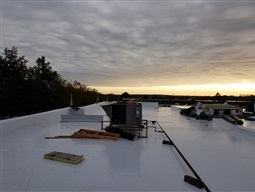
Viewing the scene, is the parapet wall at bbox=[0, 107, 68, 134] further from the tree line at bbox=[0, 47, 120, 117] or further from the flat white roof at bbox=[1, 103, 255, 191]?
the tree line at bbox=[0, 47, 120, 117]

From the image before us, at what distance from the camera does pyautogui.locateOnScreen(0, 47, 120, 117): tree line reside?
26484 millimetres

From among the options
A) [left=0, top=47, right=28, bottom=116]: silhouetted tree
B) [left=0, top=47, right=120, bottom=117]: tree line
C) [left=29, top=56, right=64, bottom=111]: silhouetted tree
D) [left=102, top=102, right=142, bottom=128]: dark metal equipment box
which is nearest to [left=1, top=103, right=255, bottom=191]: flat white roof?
[left=102, top=102, right=142, bottom=128]: dark metal equipment box

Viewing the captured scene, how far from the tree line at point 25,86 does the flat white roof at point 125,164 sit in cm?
1824

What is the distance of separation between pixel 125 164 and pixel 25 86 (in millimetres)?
26754

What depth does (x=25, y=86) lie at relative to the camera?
91.7 feet

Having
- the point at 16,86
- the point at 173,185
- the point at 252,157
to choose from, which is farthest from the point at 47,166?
the point at 16,86

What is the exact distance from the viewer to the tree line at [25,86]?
86.9 feet

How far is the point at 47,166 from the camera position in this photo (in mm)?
3297

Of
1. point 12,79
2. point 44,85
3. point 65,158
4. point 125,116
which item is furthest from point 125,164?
point 44,85

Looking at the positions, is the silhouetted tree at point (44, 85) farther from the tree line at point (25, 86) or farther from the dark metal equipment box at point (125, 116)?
the dark metal equipment box at point (125, 116)

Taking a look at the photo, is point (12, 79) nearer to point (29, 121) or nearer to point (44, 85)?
point (44, 85)

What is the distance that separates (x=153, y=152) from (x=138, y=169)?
1010 millimetres

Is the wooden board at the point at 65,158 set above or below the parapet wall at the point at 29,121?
below

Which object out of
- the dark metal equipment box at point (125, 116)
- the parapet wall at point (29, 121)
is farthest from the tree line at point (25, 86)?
the dark metal equipment box at point (125, 116)
